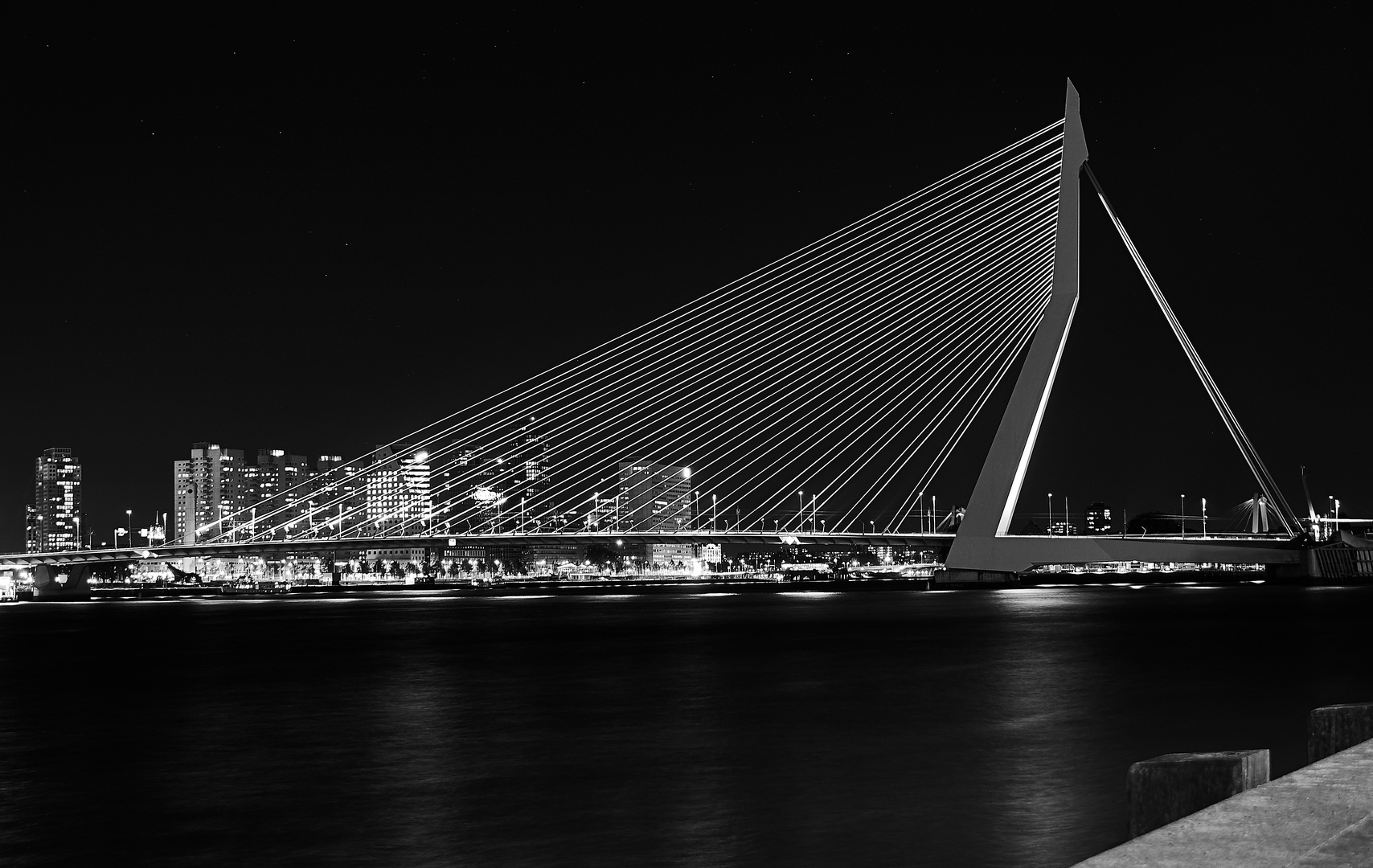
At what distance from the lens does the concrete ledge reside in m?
3.34

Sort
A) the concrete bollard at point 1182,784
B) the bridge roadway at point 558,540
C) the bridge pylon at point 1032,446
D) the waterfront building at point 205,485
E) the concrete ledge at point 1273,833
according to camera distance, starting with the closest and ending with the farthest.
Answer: the concrete ledge at point 1273,833 → the concrete bollard at point 1182,784 → the bridge pylon at point 1032,446 → the bridge roadway at point 558,540 → the waterfront building at point 205,485

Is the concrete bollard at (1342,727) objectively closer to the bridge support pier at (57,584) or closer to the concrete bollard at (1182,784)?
the concrete bollard at (1182,784)

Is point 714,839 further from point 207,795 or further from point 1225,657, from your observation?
point 1225,657

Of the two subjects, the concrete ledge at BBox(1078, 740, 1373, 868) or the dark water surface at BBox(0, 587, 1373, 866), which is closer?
the concrete ledge at BBox(1078, 740, 1373, 868)

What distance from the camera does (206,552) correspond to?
195ft

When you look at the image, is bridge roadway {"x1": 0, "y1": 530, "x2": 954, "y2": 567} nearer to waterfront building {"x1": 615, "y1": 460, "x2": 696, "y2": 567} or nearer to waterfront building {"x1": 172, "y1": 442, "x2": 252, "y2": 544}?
waterfront building {"x1": 615, "y1": 460, "x2": 696, "y2": 567}

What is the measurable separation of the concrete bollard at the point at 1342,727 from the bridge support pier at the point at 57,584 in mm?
87678

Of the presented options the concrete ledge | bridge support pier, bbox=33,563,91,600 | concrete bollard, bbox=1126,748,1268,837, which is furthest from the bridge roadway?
the concrete ledge

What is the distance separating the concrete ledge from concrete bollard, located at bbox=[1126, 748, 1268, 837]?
18cm

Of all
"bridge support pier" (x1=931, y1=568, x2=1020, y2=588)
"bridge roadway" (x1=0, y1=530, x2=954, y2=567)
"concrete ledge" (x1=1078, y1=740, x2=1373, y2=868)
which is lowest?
"bridge support pier" (x1=931, y1=568, x2=1020, y2=588)

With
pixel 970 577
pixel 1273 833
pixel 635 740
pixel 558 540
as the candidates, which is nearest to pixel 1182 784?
pixel 1273 833

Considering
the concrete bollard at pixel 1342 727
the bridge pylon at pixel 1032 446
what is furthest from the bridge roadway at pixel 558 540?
the concrete bollard at pixel 1342 727

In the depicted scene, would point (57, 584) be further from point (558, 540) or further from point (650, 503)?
point (558, 540)

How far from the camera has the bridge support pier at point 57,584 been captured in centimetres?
8862
